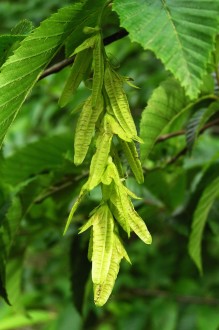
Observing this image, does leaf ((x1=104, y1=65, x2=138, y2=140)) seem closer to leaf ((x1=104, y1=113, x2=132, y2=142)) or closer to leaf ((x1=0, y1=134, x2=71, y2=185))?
leaf ((x1=104, y1=113, x2=132, y2=142))

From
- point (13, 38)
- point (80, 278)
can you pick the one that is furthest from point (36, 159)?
point (13, 38)

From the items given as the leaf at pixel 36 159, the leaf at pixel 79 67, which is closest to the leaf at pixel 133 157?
the leaf at pixel 79 67

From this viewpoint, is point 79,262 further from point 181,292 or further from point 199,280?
point 199,280

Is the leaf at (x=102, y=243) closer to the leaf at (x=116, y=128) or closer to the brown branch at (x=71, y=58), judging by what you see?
the leaf at (x=116, y=128)

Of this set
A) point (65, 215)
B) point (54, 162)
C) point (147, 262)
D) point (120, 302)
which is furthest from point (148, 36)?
point (147, 262)

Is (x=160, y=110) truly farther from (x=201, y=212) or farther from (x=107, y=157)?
(x=107, y=157)

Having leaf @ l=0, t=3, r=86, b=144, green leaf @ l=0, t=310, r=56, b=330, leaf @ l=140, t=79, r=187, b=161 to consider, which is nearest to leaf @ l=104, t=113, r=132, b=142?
leaf @ l=0, t=3, r=86, b=144
